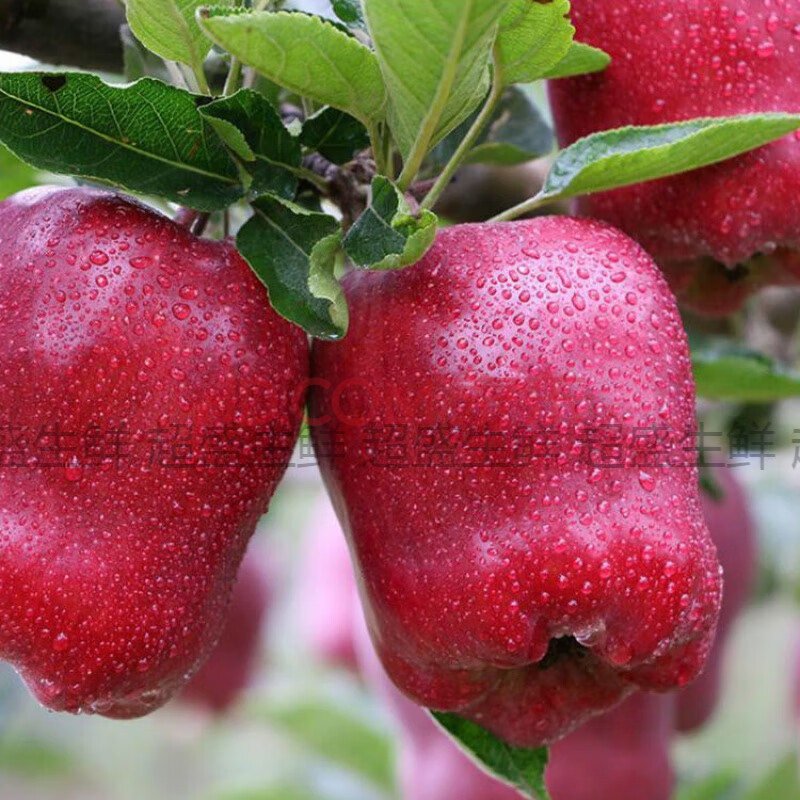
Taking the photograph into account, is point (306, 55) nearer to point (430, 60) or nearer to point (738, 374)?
point (430, 60)

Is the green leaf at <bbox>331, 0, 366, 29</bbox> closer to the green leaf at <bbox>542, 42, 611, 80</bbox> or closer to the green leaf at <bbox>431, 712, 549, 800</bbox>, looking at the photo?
the green leaf at <bbox>542, 42, 611, 80</bbox>

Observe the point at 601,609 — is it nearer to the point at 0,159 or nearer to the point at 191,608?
the point at 191,608

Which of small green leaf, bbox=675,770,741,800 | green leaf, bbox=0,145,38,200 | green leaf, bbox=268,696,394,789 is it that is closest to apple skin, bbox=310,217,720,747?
green leaf, bbox=0,145,38,200

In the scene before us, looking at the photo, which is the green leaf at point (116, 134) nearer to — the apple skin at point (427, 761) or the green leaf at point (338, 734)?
the apple skin at point (427, 761)

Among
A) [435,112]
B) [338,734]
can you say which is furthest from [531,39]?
[338,734]

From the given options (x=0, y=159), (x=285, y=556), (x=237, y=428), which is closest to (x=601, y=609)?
(x=237, y=428)

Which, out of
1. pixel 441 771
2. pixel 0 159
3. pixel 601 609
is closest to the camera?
pixel 601 609
